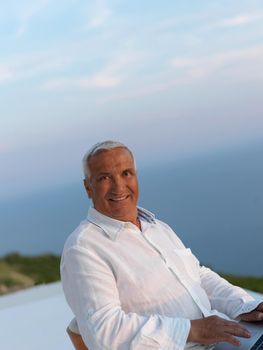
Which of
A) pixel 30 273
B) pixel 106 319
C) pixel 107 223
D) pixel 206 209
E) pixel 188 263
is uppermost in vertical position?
pixel 206 209

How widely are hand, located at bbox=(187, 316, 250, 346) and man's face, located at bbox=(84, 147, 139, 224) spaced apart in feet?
1.35

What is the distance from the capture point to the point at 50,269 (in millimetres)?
8000

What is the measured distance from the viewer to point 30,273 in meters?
7.60

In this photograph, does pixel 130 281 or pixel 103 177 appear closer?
pixel 130 281

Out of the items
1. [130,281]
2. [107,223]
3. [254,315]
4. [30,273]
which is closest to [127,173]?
[107,223]

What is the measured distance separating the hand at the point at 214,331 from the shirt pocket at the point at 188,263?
266mm

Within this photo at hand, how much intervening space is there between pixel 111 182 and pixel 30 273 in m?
5.90

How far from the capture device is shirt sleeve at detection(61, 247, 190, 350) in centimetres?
171

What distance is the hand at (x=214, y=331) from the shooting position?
67.7 inches

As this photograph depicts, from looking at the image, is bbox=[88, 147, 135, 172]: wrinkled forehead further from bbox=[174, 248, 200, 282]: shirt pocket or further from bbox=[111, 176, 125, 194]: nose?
bbox=[174, 248, 200, 282]: shirt pocket

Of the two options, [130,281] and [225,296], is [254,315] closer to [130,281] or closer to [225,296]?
[225,296]

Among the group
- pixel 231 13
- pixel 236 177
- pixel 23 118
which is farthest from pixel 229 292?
pixel 236 177

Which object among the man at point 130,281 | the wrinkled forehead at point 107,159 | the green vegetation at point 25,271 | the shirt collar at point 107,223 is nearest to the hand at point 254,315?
the man at point 130,281

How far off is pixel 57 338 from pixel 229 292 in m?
2.21
